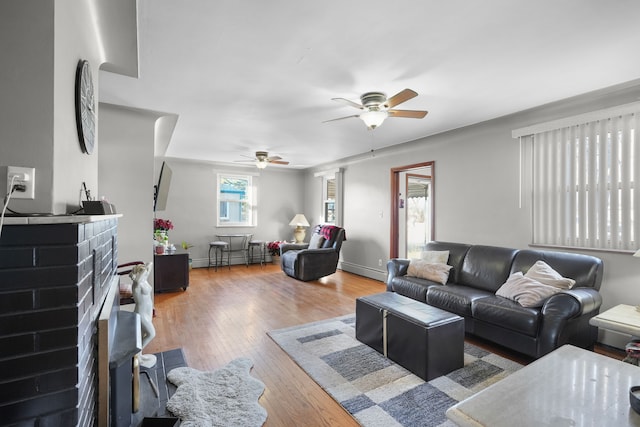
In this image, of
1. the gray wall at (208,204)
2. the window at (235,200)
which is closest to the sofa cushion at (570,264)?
the gray wall at (208,204)

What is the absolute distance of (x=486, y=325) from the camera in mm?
2811

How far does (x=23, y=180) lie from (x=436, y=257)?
3891 millimetres

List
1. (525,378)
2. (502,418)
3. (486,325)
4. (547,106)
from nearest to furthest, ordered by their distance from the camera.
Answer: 1. (502,418)
2. (525,378)
3. (486,325)
4. (547,106)

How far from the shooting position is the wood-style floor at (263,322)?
2.02 meters

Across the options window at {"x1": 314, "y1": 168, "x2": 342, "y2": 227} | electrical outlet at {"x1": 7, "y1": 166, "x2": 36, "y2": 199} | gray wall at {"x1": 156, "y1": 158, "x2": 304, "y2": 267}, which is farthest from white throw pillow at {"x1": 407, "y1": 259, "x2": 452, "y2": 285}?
gray wall at {"x1": 156, "y1": 158, "x2": 304, "y2": 267}

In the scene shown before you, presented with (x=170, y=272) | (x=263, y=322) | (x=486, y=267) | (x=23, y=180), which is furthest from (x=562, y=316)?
(x=170, y=272)

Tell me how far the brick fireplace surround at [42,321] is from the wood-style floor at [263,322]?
4.16 ft

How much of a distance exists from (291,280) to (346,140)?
2.69 meters

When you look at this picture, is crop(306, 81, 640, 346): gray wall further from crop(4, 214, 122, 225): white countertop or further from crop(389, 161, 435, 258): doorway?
crop(4, 214, 122, 225): white countertop

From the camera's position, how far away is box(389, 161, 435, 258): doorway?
494 cm

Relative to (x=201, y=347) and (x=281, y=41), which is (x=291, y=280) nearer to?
(x=201, y=347)

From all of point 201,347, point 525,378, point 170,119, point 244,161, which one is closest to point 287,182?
point 244,161

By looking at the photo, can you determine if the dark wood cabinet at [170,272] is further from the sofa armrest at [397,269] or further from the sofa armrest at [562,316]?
the sofa armrest at [562,316]

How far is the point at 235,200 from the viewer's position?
7.35m
